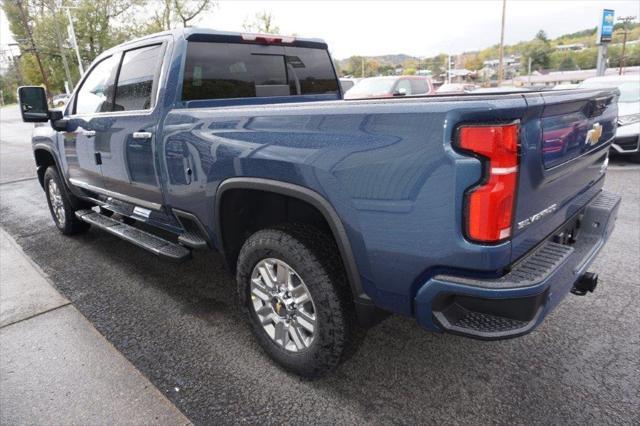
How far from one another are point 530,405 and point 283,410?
121cm

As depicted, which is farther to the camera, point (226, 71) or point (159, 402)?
point (226, 71)

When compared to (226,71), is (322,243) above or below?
below

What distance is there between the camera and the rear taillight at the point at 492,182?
5.04 feet

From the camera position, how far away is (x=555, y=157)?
1837 millimetres

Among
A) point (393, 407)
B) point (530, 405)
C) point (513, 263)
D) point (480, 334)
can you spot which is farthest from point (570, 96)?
point (393, 407)

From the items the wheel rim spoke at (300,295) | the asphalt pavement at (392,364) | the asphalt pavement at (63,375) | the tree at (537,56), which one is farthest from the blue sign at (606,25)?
the tree at (537,56)

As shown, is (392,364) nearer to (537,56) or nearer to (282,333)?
(282,333)

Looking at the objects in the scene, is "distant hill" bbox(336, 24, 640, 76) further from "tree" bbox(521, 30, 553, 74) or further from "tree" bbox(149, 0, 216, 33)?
"tree" bbox(149, 0, 216, 33)

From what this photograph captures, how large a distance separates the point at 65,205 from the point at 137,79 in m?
2.27

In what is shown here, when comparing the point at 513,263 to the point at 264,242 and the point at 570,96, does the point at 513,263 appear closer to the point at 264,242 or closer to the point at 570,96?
the point at 570,96

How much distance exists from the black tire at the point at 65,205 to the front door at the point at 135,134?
1347 millimetres

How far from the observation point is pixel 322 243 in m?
2.20

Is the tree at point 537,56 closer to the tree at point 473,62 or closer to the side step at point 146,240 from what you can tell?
the tree at point 473,62

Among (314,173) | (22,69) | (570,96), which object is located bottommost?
(314,173)
